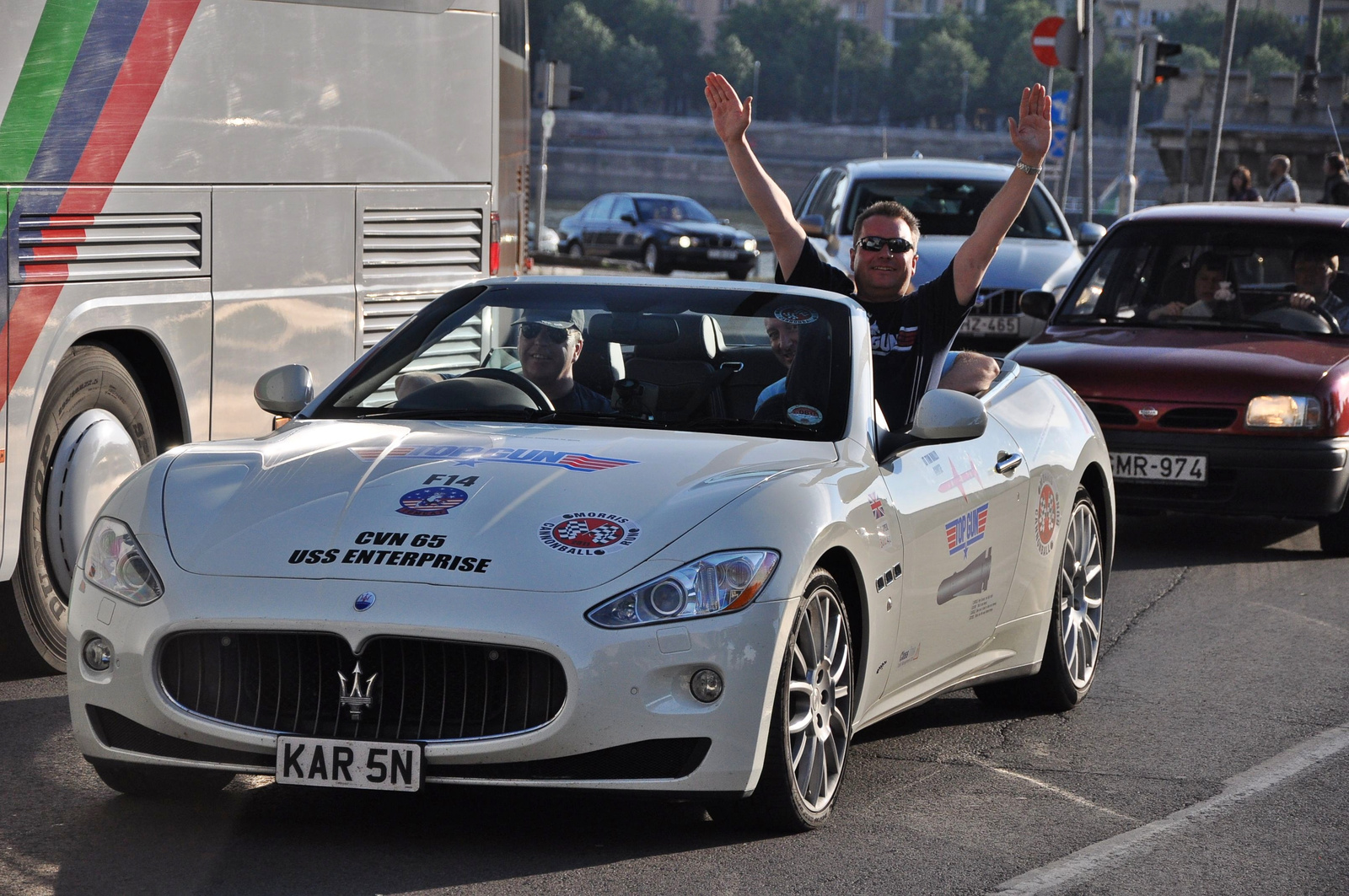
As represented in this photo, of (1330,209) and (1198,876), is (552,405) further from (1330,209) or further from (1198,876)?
(1330,209)

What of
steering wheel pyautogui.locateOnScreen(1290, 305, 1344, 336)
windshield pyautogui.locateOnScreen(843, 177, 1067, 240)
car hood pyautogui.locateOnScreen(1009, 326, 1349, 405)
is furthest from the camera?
windshield pyautogui.locateOnScreen(843, 177, 1067, 240)

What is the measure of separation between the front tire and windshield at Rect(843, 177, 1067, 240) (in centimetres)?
1311

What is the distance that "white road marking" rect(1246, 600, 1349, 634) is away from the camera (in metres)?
8.59

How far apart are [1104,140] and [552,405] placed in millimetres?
159356

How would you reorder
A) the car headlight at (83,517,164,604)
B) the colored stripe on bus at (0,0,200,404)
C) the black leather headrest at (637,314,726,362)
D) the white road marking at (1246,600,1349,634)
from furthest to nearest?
the white road marking at (1246,600,1349,634) < the colored stripe on bus at (0,0,200,404) < the black leather headrest at (637,314,726,362) < the car headlight at (83,517,164,604)

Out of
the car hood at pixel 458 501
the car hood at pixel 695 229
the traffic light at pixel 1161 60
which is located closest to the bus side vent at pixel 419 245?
the car hood at pixel 458 501

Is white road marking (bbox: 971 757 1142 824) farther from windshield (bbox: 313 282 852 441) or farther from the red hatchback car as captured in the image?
the red hatchback car

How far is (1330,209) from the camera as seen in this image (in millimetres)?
11656

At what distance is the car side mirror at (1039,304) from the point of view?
12148 millimetres

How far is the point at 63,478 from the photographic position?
24.1 feet

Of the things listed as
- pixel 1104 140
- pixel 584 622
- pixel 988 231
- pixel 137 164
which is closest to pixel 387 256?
pixel 137 164

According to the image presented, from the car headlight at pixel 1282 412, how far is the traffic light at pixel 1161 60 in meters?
20.6

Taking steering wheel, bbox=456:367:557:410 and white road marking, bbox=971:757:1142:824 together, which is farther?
steering wheel, bbox=456:367:557:410

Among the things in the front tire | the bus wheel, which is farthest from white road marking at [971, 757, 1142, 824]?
the bus wheel
